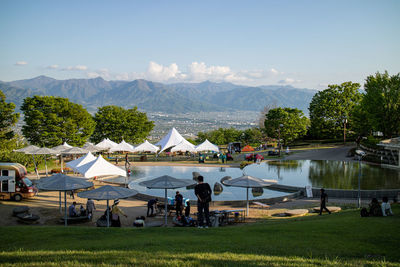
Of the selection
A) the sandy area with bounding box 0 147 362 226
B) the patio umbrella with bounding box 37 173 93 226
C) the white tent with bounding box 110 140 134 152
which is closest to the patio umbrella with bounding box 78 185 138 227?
the patio umbrella with bounding box 37 173 93 226

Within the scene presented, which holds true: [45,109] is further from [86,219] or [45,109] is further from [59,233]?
[59,233]

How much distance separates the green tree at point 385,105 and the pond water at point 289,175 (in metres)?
10.5

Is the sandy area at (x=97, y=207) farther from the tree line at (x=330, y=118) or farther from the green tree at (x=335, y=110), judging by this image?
the green tree at (x=335, y=110)

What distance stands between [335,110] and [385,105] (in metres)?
18.9

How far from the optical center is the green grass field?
6.50m

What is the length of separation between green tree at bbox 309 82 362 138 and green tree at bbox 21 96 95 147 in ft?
136

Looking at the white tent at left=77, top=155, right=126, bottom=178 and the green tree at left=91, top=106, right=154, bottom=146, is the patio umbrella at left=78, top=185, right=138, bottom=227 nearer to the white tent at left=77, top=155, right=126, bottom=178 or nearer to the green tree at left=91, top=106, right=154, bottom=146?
the white tent at left=77, top=155, right=126, bottom=178

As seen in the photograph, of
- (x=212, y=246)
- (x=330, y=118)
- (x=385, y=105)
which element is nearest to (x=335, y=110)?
(x=330, y=118)

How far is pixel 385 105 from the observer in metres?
39.9

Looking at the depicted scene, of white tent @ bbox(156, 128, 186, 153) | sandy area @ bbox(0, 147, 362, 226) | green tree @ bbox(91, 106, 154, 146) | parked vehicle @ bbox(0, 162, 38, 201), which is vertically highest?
green tree @ bbox(91, 106, 154, 146)

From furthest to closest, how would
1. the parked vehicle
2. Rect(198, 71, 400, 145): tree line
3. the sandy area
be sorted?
Rect(198, 71, 400, 145): tree line → the parked vehicle → the sandy area

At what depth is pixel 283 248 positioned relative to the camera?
302 inches

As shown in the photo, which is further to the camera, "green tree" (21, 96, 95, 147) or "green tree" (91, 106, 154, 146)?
"green tree" (91, 106, 154, 146)

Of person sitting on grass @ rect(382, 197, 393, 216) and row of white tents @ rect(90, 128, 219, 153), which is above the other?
row of white tents @ rect(90, 128, 219, 153)
